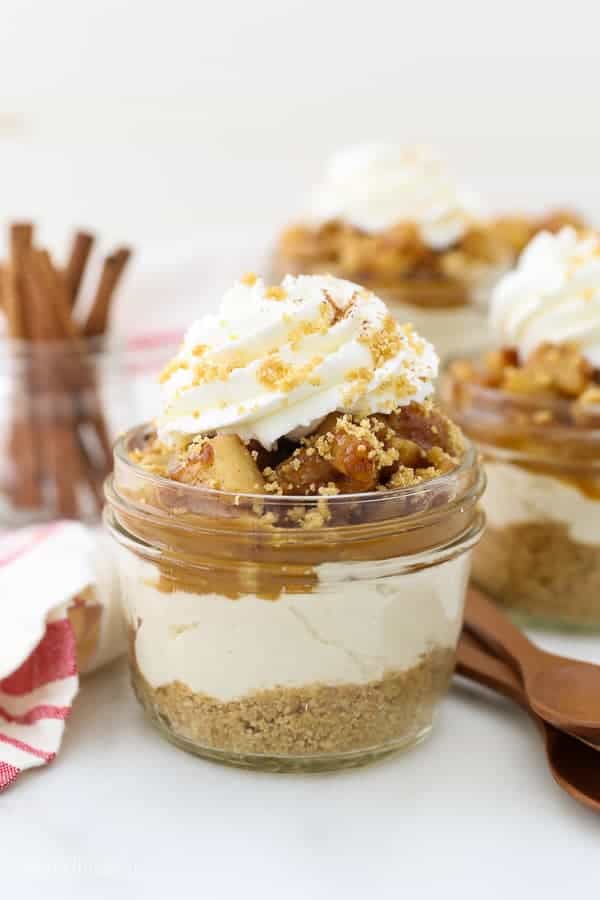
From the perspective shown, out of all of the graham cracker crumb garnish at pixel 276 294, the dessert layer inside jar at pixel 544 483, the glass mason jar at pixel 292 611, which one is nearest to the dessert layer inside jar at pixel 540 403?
the dessert layer inside jar at pixel 544 483

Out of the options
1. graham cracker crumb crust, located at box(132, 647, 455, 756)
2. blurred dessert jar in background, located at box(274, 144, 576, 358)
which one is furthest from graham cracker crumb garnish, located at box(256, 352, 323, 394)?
blurred dessert jar in background, located at box(274, 144, 576, 358)

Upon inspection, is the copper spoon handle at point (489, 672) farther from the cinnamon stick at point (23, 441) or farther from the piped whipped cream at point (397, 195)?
the piped whipped cream at point (397, 195)

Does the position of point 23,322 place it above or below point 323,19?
below

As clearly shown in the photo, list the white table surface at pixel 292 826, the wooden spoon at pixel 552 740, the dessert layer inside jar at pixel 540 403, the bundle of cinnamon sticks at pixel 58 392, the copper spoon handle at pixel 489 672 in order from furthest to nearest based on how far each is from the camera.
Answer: the bundle of cinnamon sticks at pixel 58 392 < the dessert layer inside jar at pixel 540 403 < the copper spoon handle at pixel 489 672 < the wooden spoon at pixel 552 740 < the white table surface at pixel 292 826

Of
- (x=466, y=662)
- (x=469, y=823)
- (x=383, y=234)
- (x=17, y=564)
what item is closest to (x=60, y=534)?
(x=17, y=564)

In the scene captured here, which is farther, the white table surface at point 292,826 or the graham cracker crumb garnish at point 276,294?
the graham cracker crumb garnish at point 276,294

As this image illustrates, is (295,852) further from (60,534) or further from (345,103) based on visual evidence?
(345,103)

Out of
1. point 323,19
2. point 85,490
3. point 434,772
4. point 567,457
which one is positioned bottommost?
point 85,490

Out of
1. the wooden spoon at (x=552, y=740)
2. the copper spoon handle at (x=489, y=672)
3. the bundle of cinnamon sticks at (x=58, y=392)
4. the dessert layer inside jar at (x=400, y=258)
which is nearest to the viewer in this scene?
the wooden spoon at (x=552, y=740)
